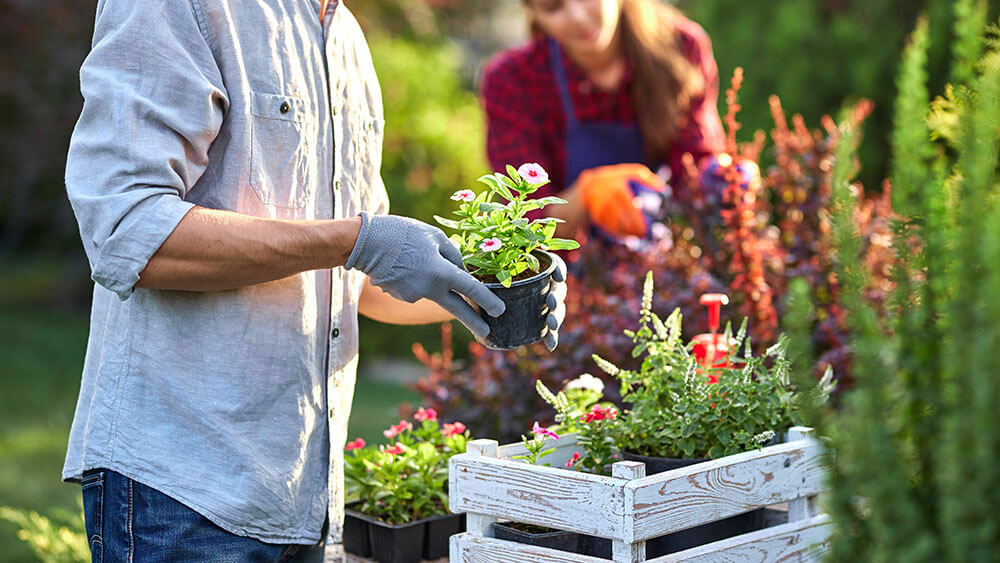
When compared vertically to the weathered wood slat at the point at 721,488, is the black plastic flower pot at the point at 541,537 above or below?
below

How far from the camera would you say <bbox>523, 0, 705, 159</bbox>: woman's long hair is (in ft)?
10.5

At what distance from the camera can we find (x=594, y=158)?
11.0 ft

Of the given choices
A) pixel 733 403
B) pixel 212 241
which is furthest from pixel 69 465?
pixel 733 403

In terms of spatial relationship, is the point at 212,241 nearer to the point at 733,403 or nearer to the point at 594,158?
the point at 733,403

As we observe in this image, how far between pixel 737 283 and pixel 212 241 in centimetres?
172

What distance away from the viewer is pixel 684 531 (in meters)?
1.72

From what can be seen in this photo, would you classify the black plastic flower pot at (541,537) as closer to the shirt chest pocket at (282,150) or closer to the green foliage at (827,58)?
the shirt chest pocket at (282,150)

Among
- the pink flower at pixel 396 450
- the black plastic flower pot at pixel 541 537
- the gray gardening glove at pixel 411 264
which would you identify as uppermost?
the gray gardening glove at pixel 411 264

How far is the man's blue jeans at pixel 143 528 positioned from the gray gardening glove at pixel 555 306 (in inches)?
24.2

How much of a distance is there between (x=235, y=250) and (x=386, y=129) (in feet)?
17.0

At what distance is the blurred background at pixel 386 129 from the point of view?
5430mm

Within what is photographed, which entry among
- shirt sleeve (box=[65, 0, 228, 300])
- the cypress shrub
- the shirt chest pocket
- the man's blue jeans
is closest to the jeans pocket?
the man's blue jeans

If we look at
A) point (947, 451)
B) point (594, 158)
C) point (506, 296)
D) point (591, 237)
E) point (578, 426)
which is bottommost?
point (947, 451)

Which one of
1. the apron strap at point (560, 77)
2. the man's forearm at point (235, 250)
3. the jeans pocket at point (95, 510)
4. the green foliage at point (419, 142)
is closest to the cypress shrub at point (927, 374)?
the man's forearm at point (235, 250)
